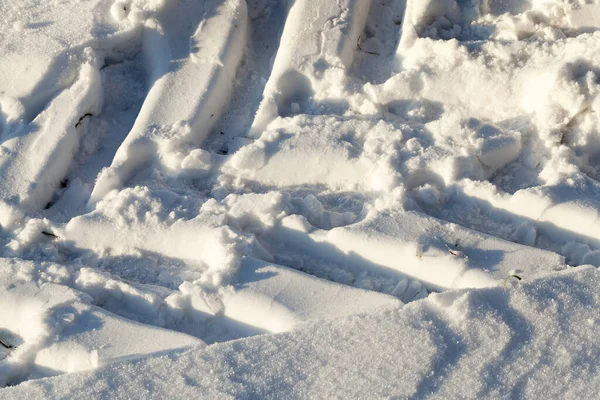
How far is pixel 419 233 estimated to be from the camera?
2066mm

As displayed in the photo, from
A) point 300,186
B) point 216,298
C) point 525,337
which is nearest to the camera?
point 525,337

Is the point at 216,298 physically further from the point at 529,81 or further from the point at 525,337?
the point at 529,81

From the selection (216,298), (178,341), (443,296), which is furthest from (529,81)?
(178,341)

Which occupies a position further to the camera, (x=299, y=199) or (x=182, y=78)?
(x=182, y=78)

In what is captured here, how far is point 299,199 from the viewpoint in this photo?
2.21m

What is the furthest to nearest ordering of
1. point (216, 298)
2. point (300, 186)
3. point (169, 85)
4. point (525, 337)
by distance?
point (169, 85) < point (300, 186) < point (216, 298) < point (525, 337)

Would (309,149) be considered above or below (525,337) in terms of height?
above

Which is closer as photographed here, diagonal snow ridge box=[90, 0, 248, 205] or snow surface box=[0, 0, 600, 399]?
snow surface box=[0, 0, 600, 399]

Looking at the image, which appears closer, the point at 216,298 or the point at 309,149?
the point at 216,298

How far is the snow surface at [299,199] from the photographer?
1.81 metres

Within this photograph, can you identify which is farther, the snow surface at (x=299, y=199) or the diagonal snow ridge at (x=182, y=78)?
the diagonal snow ridge at (x=182, y=78)

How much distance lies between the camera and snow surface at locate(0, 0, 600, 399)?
1.81m

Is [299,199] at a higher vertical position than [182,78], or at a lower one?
lower

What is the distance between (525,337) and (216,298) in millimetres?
825
